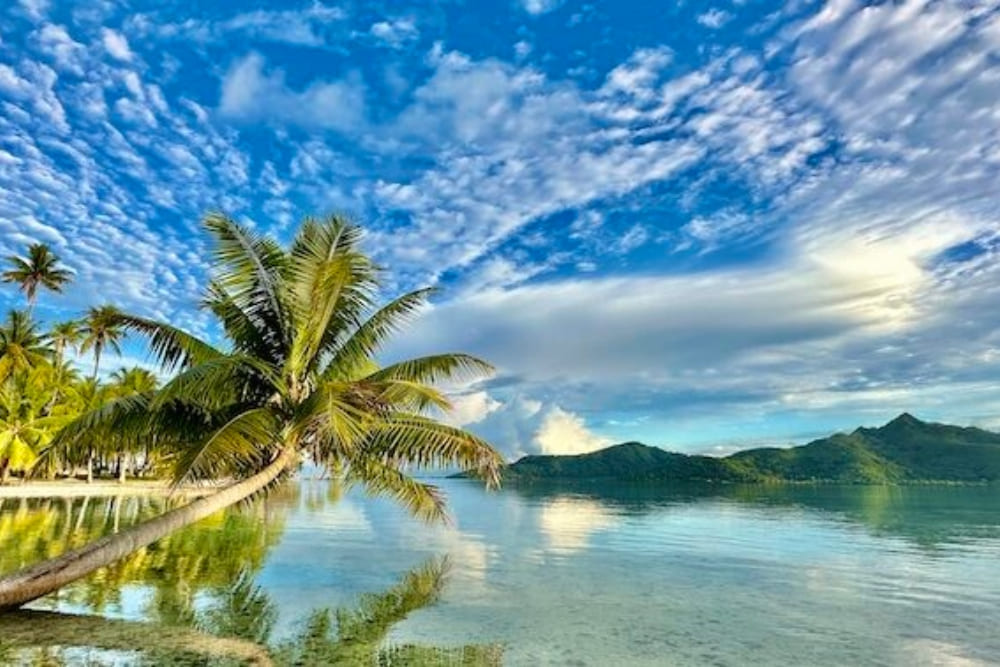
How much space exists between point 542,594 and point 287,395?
30.4 feet

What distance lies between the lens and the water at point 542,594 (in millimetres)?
12898

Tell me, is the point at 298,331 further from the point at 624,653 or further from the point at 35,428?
the point at 35,428

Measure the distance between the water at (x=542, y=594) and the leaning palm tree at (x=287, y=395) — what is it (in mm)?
2563

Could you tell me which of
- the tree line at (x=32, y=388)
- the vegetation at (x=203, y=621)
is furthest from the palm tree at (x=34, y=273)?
the vegetation at (x=203, y=621)

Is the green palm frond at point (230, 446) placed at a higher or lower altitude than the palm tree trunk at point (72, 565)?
higher

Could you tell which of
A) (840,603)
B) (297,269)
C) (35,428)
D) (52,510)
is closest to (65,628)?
(297,269)

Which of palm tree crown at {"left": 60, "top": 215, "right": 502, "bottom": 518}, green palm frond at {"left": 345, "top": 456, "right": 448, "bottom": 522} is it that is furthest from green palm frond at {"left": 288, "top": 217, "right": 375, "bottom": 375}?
green palm frond at {"left": 345, "top": 456, "right": 448, "bottom": 522}

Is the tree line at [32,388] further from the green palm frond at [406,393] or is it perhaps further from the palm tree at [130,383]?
the green palm frond at [406,393]

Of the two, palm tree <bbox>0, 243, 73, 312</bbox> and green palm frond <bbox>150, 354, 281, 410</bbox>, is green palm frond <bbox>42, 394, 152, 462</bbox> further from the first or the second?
palm tree <bbox>0, 243, 73, 312</bbox>

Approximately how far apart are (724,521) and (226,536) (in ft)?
123

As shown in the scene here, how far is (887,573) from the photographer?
26.7 meters

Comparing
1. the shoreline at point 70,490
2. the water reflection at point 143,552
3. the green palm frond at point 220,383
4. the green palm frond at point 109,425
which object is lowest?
the water reflection at point 143,552

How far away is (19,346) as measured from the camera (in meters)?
50.8

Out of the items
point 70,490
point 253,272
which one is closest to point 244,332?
point 253,272
